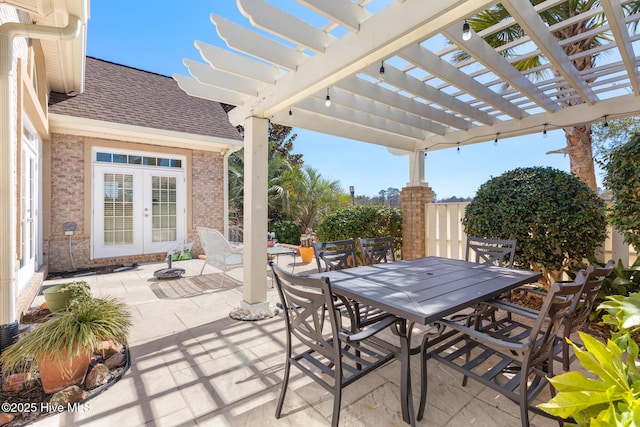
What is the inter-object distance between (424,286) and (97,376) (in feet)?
9.08

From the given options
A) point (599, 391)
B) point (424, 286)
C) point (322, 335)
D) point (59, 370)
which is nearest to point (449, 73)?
point (424, 286)

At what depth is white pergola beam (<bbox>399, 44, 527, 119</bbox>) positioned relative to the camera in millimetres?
2887

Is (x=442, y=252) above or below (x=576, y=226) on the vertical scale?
below

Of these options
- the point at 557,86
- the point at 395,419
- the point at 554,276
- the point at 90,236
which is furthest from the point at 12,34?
the point at 554,276

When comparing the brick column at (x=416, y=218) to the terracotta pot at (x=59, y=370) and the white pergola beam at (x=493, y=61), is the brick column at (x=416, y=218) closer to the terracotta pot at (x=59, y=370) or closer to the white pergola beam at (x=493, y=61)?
the white pergola beam at (x=493, y=61)

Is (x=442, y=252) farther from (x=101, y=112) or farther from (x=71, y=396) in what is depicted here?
(x=101, y=112)

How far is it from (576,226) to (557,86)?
1.86 metres

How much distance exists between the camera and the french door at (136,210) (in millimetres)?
6805

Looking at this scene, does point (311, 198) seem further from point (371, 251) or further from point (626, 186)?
point (626, 186)

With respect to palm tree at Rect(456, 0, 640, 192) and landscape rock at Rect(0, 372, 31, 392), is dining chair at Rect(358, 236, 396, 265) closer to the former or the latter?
palm tree at Rect(456, 0, 640, 192)

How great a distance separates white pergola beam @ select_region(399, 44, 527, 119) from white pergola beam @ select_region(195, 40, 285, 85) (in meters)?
1.42

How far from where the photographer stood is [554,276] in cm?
419

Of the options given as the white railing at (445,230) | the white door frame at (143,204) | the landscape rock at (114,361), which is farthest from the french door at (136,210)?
the white railing at (445,230)

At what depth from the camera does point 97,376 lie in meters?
2.38
